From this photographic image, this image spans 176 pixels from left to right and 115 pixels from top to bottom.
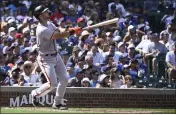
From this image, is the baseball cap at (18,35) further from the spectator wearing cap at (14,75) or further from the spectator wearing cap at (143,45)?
the spectator wearing cap at (143,45)

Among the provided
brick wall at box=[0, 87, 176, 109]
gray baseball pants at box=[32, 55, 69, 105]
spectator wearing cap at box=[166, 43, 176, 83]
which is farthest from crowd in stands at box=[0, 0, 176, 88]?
gray baseball pants at box=[32, 55, 69, 105]

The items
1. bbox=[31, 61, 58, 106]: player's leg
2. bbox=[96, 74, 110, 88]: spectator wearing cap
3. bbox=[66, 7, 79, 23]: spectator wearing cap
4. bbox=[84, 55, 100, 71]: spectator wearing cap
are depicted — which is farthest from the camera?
bbox=[66, 7, 79, 23]: spectator wearing cap

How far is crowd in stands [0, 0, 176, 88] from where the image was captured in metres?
15.5

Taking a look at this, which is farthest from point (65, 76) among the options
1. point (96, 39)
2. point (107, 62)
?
point (96, 39)

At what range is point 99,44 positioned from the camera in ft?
58.0

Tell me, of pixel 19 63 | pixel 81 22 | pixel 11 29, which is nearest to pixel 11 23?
pixel 11 29

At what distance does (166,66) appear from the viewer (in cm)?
1644

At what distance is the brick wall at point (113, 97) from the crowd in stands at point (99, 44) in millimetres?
567

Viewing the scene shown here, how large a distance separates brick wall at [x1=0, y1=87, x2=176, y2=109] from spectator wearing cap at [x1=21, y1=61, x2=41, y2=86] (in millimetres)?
829

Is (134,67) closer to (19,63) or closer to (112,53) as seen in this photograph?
(112,53)

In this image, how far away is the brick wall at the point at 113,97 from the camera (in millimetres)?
14516

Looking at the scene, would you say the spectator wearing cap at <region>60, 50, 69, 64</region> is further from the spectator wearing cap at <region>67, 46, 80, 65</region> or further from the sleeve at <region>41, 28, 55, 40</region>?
the sleeve at <region>41, 28, 55, 40</region>

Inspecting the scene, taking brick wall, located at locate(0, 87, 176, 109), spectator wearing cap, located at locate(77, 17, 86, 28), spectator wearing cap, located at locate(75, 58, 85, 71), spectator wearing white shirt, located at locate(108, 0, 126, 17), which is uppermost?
spectator wearing white shirt, located at locate(108, 0, 126, 17)

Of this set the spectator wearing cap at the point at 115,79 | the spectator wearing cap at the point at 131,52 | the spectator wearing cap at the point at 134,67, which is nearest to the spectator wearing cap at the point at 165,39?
the spectator wearing cap at the point at 131,52
